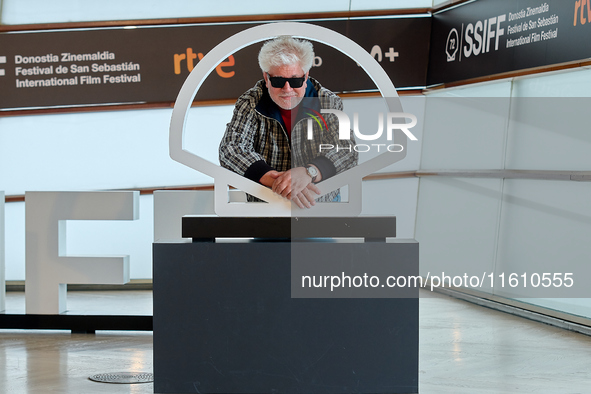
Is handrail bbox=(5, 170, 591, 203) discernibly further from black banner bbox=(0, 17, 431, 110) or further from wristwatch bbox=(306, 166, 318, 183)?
wristwatch bbox=(306, 166, 318, 183)

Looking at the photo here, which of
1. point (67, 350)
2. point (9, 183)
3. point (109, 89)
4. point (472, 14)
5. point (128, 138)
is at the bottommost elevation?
point (67, 350)

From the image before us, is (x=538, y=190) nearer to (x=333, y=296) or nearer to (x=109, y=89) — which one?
(x=333, y=296)

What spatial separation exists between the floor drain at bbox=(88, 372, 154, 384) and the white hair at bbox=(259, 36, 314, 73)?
165 cm

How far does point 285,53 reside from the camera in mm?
2209

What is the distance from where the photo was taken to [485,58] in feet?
17.1

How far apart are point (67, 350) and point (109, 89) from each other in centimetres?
274

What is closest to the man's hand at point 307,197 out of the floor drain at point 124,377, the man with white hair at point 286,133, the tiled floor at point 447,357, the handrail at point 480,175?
the man with white hair at point 286,133

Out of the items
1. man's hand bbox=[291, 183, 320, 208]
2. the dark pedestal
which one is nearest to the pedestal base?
the dark pedestal

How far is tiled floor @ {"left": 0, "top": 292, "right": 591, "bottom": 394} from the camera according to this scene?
3039 millimetres

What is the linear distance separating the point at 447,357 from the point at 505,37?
8.56 ft

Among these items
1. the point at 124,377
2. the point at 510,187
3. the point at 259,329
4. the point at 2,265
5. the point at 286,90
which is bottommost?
the point at 124,377

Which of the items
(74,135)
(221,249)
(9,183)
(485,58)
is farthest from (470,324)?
(9,183)

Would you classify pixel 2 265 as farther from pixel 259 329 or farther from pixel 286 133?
pixel 259 329

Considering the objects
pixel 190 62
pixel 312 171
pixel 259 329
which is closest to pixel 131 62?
pixel 190 62
